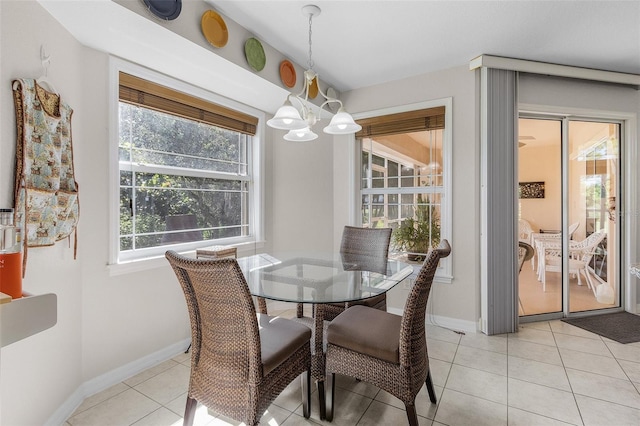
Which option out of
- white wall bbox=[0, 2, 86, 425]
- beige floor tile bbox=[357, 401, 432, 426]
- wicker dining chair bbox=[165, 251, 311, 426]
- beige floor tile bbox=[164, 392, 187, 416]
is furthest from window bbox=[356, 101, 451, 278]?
white wall bbox=[0, 2, 86, 425]

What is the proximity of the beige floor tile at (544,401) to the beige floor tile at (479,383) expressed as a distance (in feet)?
0.18

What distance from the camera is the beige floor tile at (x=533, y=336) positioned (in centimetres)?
269

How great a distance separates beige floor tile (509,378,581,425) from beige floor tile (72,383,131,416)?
252 cm

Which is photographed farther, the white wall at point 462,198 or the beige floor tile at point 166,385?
the white wall at point 462,198

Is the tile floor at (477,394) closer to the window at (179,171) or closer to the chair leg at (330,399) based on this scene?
the chair leg at (330,399)

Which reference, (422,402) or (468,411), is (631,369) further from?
(422,402)

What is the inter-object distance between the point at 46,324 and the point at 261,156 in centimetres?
290

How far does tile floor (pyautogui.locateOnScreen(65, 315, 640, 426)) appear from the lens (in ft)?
5.66

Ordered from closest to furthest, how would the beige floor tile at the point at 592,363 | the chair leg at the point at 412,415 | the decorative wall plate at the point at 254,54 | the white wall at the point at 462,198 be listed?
the chair leg at the point at 412,415 < the beige floor tile at the point at 592,363 < the decorative wall plate at the point at 254,54 < the white wall at the point at 462,198

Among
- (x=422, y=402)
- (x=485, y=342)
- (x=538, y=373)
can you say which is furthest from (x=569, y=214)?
(x=422, y=402)

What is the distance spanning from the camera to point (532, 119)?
315cm

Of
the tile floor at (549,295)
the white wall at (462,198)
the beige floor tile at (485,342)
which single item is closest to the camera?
the beige floor tile at (485,342)

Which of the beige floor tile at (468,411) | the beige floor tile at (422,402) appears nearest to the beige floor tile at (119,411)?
the beige floor tile at (422,402)

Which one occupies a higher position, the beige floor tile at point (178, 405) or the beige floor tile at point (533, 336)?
the beige floor tile at point (533, 336)
